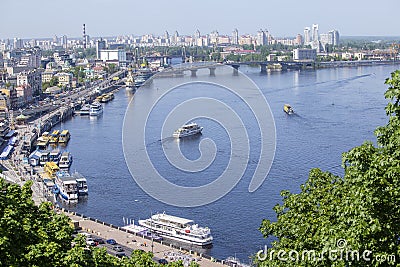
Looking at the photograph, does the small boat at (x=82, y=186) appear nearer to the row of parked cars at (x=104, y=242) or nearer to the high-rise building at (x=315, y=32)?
the row of parked cars at (x=104, y=242)

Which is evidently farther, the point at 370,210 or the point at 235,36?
the point at 235,36

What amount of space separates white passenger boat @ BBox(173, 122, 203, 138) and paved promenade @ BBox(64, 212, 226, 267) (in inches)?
162

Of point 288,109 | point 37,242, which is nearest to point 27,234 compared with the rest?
point 37,242

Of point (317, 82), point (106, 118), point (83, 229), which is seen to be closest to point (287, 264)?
point (83, 229)

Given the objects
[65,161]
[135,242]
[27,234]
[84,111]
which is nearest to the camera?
[27,234]

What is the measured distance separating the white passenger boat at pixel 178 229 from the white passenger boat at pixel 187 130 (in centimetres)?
402

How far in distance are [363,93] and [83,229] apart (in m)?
10.6

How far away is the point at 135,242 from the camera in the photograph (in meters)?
5.19

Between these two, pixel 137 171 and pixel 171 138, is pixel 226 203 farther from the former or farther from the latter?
pixel 171 138

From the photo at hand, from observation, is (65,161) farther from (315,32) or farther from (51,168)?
(315,32)

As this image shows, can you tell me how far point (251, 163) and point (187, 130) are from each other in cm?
244

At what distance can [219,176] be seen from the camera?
7.18 metres

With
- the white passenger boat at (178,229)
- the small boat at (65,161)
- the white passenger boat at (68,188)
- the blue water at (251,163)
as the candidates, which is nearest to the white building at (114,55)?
the blue water at (251,163)

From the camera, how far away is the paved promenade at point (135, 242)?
15.6 feet
